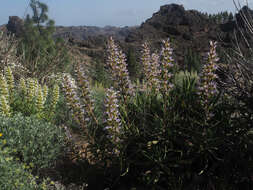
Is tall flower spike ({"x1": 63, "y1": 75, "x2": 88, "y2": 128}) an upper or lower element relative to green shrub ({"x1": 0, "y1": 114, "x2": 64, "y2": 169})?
upper

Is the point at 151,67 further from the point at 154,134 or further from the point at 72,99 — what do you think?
the point at 72,99

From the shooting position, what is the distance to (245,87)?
2896mm

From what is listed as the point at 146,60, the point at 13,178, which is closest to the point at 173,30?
the point at 146,60

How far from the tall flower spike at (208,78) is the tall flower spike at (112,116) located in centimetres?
87

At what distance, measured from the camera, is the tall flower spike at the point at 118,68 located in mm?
2797

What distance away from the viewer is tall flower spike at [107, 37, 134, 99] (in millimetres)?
2797

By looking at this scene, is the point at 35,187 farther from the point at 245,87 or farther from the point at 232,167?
the point at 245,87

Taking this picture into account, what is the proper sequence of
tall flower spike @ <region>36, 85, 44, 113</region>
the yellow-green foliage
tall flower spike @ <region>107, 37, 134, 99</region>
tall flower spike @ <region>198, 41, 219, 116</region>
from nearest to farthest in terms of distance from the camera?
tall flower spike @ <region>198, 41, 219, 116</region> → tall flower spike @ <region>107, 37, 134, 99</region> → tall flower spike @ <region>36, 85, 44, 113</region> → the yellow-green foliage

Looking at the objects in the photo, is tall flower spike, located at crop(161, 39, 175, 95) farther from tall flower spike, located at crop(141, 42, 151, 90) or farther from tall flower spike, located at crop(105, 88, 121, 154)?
tall flower spike, located at crop(105, 88, 121, 154)

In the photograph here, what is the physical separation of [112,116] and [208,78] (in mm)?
1041

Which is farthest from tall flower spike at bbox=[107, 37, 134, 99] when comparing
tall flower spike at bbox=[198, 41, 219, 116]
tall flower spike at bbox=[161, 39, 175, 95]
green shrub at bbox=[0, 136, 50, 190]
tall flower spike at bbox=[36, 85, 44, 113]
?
tall flower spike at bbox=[36, 85, 44, 113]

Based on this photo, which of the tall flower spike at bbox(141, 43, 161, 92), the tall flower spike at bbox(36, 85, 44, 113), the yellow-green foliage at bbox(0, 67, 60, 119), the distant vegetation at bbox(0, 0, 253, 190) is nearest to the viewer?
the distant vegetation at bbox(0, 0, 253, 190)

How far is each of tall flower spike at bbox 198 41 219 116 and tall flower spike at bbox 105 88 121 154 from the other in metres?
0.87

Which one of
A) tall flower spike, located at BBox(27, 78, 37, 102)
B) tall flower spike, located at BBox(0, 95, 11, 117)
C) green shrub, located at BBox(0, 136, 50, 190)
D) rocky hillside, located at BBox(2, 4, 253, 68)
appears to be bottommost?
green shrub, located at BBox(0, 136, 50, 190)
